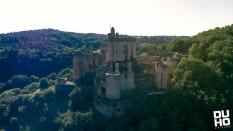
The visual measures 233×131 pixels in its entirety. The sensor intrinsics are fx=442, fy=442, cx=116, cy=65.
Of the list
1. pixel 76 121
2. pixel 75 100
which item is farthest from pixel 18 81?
pixel 76 121

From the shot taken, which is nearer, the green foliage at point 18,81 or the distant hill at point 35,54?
the green foliage at point 18,81

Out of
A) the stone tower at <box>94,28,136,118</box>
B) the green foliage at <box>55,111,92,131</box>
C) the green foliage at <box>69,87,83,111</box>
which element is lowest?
the green foliage at <box>55,111,92,131</box>

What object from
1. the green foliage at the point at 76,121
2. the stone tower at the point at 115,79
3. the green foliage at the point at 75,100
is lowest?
the green foliage at the point at 76,121

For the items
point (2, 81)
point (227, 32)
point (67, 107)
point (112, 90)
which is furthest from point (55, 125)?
point (2, 81)

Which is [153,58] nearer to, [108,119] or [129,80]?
[129,80]

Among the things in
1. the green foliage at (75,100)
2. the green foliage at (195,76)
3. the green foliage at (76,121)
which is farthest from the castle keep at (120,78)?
the green foliage at (75,100)

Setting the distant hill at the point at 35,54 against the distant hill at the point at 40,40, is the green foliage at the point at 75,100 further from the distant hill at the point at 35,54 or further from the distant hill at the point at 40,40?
the distant hill at the point at 40,40

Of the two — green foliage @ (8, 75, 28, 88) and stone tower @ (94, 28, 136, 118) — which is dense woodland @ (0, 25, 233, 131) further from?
green foliage @ (8, 75, 28, 88)

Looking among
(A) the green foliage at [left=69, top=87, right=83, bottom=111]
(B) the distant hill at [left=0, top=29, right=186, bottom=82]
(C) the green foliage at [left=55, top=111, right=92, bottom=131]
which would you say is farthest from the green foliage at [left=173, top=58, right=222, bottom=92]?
(B) the distant hill at [left=0, top=29, right=186, bottom=82]
